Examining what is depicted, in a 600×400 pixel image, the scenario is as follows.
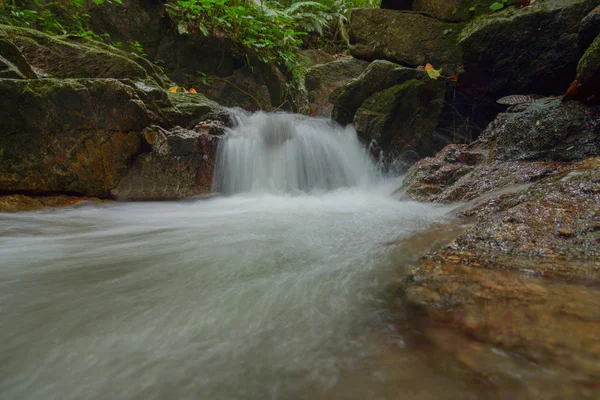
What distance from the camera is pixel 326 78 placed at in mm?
8703

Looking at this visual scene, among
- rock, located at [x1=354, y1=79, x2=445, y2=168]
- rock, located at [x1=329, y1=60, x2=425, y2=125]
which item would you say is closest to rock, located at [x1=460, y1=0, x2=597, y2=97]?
rock, located at [x1=354, y1=79, x2=445, y2=168]

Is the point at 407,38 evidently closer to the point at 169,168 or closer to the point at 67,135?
the point at 169,168

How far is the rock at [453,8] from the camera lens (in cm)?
581

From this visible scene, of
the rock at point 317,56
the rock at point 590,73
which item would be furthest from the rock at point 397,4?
the rock at point 590,73

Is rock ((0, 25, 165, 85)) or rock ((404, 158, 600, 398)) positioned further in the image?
rock ((0, 25, 165, 85))

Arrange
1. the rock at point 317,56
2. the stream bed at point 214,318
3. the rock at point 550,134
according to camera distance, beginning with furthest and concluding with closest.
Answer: the rock at point 317,56 → the rock at point 550,134 → the stream bed at point 214,318

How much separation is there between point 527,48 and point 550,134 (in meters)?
2.04

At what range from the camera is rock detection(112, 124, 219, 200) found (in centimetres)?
478

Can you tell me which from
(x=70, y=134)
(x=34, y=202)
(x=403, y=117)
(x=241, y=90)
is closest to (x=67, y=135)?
(x=70, y=134)

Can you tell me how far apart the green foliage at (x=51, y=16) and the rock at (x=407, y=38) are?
18.4 feet

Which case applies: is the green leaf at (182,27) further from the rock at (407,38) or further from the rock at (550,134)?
the rock at (550,134)

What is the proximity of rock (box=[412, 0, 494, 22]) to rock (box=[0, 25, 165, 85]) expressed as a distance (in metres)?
6.51

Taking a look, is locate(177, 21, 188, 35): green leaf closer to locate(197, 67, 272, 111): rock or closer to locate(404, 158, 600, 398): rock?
locate(197, 67, 272, 111): rock

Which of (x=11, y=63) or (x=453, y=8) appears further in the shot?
(x=453, y=8)
